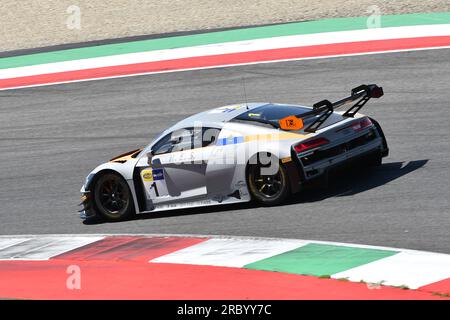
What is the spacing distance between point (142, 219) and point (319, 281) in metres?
4.58

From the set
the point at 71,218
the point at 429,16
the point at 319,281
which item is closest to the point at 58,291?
the point at 319,281

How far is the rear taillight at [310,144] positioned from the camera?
12844 millimetres

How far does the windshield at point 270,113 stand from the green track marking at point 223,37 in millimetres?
10825

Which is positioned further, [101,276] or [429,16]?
[429,16]

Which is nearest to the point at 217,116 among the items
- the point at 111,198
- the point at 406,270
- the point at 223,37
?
the point at 111,198

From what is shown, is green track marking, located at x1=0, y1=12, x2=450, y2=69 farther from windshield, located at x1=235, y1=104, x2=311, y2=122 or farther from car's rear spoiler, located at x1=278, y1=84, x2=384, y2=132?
windshield, located at x1=235, y1=104, x2=311, y2=122

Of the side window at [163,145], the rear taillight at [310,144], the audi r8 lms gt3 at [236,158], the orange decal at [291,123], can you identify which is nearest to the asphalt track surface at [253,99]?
the audi r8 lms gt3 at [236,158]

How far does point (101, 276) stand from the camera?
451 inches

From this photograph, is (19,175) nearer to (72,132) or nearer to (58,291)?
(72,132)

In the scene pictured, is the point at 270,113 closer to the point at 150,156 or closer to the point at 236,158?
the point at 236,158

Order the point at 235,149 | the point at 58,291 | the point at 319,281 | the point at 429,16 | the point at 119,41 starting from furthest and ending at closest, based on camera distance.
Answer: the point at 119,41
the point at 429,16
the point at 235,149
the point at 58,291
the point at 319,281

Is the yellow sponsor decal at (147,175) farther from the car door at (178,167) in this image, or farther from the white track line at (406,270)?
the white track line at (406,270)

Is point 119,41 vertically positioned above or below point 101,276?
above

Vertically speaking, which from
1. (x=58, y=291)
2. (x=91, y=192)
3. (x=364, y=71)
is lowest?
(x=58, y=291)
